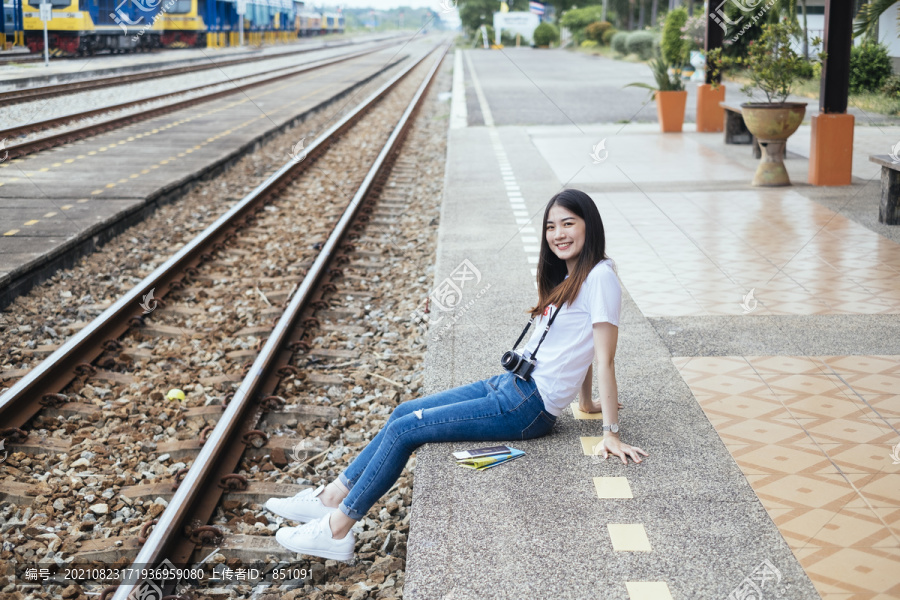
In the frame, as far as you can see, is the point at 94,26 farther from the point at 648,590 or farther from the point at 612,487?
the point at 648,590

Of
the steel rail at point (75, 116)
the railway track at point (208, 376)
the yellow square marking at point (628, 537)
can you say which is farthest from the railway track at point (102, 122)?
the yellow square marking at point (628, 537)

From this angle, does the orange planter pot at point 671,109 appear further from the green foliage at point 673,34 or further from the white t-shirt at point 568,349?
the white t-shirt at point 568,349

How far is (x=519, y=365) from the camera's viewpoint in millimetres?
3945

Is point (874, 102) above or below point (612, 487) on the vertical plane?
above

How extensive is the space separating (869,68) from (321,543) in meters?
21.6

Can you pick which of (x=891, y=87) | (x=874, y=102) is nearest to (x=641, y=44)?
(x=891, y=87)

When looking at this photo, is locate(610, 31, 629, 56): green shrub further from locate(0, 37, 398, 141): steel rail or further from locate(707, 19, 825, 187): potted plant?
locate(707, 19, 825, 187): potted plant

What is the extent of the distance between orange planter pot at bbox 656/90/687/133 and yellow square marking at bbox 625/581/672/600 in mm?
15002

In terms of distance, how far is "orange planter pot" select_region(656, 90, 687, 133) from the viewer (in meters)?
17.1

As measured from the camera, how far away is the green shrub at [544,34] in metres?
62.6

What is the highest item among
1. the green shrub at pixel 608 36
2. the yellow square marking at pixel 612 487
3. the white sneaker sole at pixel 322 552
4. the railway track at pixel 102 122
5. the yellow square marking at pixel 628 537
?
the green shrub at pixel 608 36

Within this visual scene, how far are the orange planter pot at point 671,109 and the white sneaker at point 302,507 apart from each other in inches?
571

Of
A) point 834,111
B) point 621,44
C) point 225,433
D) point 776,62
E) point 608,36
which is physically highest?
point 608,36

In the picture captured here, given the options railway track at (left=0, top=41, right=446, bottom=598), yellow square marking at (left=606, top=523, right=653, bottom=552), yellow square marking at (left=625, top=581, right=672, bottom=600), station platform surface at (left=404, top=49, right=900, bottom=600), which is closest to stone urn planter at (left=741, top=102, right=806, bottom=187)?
station platform surface at (left=404, top=49, right=900, bottom=600)
